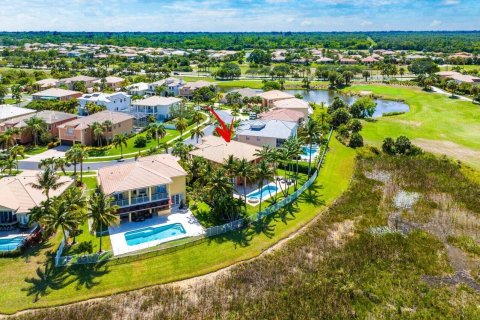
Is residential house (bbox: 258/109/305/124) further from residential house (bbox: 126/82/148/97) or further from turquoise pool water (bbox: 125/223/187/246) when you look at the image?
residential house (bbox: 126/82/148/97)

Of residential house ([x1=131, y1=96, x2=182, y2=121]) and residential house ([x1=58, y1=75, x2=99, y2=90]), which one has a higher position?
residential house ([x1=58, y1=75, x2=99, y2=90])

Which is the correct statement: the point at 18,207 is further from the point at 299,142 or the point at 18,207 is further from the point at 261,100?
the point at 261,100

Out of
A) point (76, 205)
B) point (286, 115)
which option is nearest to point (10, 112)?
point (76, 205)

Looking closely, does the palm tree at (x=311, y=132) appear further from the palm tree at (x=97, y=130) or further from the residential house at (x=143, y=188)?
the palm tree at (x=97, y=130)

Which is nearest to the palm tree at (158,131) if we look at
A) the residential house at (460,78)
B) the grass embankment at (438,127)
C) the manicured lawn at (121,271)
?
the manicured lawn at (121,271)

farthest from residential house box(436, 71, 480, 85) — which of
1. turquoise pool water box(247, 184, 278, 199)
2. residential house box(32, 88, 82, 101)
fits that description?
residential house box(32, 88, 82, 101)

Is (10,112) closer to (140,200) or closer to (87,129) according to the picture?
(87,129)
